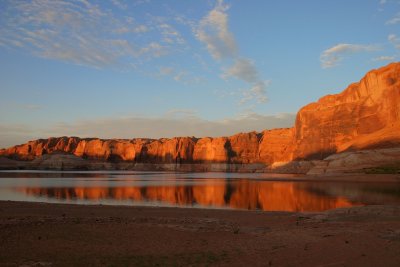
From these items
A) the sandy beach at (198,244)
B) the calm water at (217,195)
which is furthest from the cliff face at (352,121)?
the sandy beach at (198,244)

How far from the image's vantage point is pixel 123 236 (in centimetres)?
1372

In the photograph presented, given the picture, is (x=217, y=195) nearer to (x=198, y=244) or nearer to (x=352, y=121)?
(x=198, y=244)

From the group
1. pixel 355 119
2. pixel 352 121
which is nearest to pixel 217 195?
pixel 355 119

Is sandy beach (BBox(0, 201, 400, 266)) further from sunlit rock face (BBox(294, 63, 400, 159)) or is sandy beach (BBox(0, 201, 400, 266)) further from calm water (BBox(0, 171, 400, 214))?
sunlit rock face (BBox(294, 63, 400, 159))

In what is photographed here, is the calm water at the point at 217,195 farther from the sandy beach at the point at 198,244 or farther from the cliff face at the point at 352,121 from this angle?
the cliff face at the point at 352,121

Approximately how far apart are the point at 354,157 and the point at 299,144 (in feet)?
149

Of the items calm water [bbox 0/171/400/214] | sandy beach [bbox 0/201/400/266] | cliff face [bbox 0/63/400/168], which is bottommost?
calm water [bbox 0/171/400/214]

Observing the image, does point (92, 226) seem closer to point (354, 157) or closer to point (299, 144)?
point (354, 157)

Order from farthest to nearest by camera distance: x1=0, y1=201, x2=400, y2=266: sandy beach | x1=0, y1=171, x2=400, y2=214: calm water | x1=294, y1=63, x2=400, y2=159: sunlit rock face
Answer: x1=294, y1=63, x2=400, y2=159: sunlit rock face → x1=0, y1=171, x2=400, y2=214: calm water → x1=0, y1=201, x2=400, y2=266: sandy beach

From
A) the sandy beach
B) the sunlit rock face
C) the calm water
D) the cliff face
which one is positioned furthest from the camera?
the cliff face

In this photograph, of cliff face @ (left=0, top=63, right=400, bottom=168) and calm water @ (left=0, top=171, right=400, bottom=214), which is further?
cliff face @ (left=0, top=63, right=400, bottom=168)

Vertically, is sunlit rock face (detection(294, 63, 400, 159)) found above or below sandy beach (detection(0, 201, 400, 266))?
above

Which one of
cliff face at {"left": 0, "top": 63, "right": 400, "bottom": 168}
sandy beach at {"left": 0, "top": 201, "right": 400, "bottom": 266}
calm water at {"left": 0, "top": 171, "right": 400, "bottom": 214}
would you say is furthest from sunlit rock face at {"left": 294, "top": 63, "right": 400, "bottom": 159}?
sandy beach at {"left": 0, "top": 201, "right": 400, "bottom": 266}

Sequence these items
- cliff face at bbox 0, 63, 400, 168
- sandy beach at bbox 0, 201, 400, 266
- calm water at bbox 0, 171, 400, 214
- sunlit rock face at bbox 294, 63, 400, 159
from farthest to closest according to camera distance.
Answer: cliff face at bbox 0, 63, 400, 168 → sunlit rock face at bbox 294, 63, 400, 159 → calm water at bbox 0, 171, 400, 214 → sandy beach at bbox 0, 201, 400, 266
